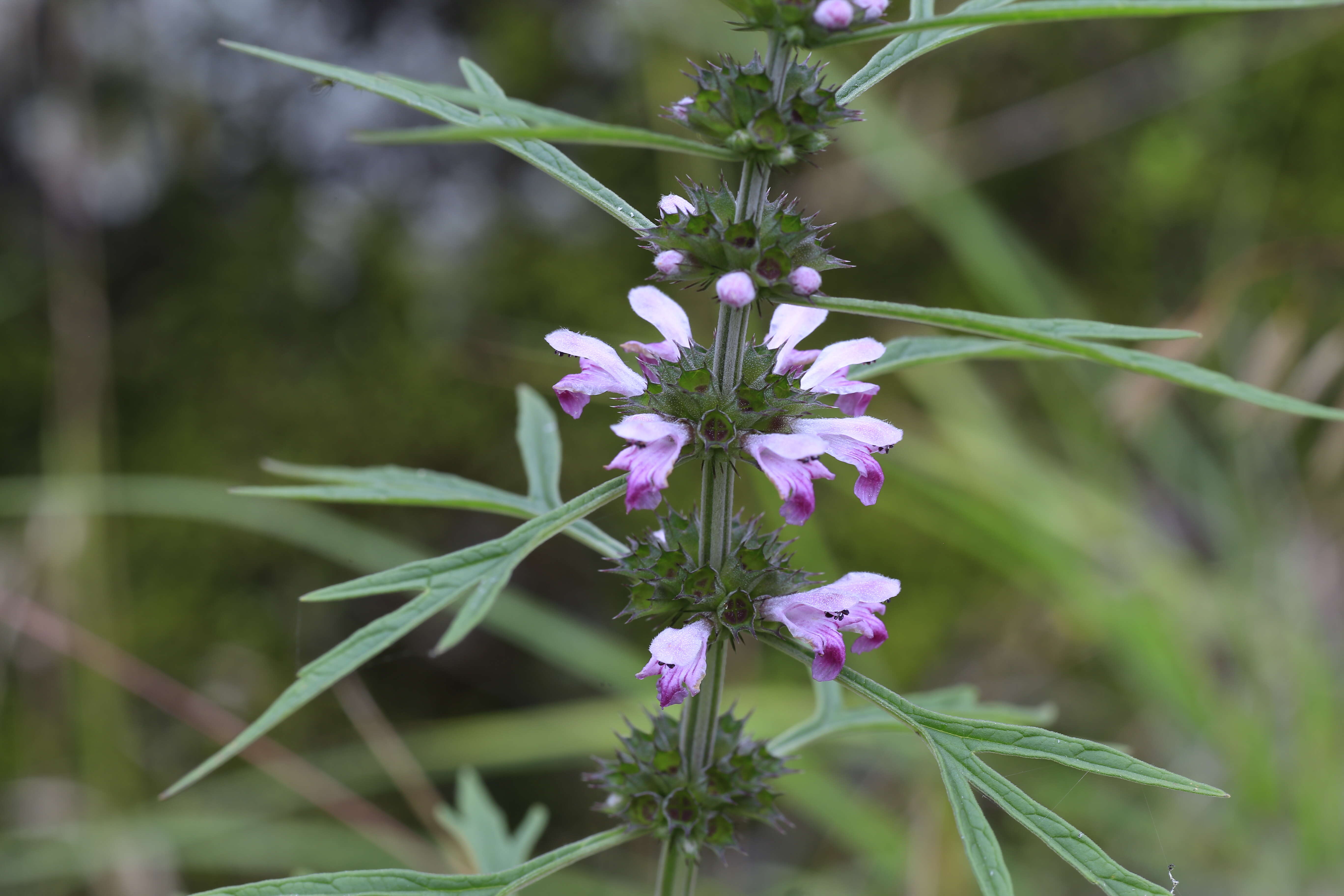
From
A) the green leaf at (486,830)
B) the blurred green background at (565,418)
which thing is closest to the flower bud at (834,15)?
the green leaf at (486,830)

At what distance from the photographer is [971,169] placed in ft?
8.18

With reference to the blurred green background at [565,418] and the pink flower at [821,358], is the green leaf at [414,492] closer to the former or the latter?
the pink flower at [821,358]

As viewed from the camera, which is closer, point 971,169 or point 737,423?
point 737,423

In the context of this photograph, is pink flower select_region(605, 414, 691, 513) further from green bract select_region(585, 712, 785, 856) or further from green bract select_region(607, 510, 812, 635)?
green bract select_region(585, 712, 785, 856)

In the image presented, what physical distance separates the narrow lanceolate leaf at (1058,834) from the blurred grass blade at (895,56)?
458 millimetres

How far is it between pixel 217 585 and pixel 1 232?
107 centimetres

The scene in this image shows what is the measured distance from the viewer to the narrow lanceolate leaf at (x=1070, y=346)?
1.71 ft

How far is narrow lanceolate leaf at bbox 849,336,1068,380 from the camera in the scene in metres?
0.75

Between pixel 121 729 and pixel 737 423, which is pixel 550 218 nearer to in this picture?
pixel 121 729

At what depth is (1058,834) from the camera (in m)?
0.59

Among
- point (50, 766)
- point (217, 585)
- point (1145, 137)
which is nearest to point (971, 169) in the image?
point (1145, 137)

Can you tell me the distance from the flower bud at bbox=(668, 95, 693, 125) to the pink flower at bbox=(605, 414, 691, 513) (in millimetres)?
196

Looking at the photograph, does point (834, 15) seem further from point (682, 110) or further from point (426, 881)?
point (426, 881)

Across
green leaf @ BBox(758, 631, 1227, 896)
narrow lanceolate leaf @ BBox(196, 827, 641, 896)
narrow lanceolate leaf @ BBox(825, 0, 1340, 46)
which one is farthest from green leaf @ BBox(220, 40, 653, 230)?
narrow lanceolate leaf @ BBox(196, 827, 641, 896)
